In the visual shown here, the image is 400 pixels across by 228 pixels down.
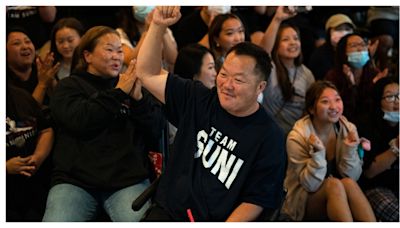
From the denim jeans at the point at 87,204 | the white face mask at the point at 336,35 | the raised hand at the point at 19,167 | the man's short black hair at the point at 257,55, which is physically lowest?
the denim jeans at the point at 87,204

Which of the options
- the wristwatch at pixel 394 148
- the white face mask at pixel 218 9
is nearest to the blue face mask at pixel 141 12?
the white face mask at pixel 218 9

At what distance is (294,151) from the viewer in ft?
8.80

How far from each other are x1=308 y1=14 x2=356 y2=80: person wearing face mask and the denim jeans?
1.58m

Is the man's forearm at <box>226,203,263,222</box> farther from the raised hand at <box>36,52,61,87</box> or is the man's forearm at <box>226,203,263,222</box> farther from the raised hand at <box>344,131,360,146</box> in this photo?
the raised hand at <box>36,52,61,87</box>

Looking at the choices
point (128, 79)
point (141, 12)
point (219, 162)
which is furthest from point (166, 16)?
point (141, 12)

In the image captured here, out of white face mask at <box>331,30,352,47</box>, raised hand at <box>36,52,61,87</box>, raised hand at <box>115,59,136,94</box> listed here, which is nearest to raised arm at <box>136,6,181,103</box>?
raised hand at <box>115,59,136,94</box>

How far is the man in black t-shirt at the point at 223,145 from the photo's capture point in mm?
1939

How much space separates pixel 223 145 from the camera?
1.96 meters

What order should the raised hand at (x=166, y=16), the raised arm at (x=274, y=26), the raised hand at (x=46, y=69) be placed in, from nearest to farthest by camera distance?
1. the raised hand at (x=166, y=16)
2. the raised hand at (x=46, y=69)
3. the raised arm at (x=274, y=26)

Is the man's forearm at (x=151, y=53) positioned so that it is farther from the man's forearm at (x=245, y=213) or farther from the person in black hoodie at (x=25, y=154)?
the person in black hoodie at (x=25, y=154)

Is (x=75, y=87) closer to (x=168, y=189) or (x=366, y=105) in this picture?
(x=168, y=189)

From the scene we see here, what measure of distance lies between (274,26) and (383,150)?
813 mm

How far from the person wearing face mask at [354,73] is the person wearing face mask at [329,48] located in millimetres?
264

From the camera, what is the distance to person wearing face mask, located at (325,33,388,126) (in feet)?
10.1
